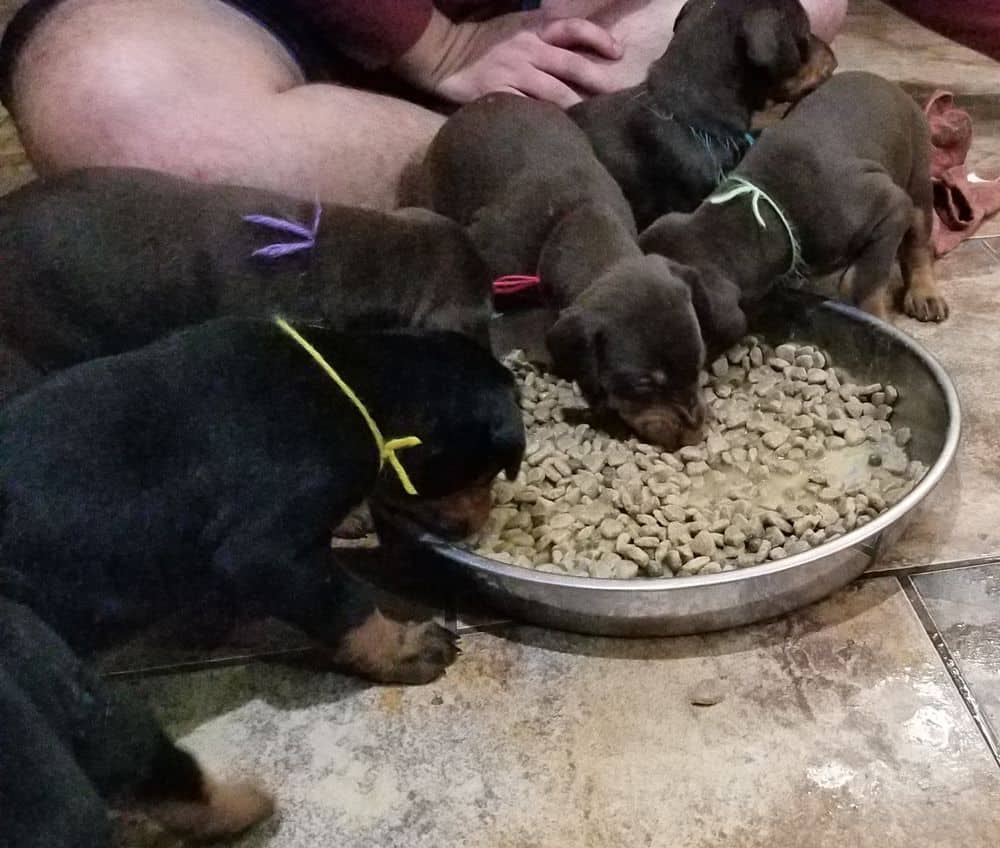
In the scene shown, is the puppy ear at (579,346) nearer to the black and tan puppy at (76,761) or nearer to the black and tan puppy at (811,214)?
the black and tan puppy at (811,214)

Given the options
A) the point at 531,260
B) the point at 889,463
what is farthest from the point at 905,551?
the point at 531,260

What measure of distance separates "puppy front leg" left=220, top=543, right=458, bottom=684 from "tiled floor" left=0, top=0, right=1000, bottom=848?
1.6 inches

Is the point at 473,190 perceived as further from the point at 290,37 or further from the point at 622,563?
the point at 622,563

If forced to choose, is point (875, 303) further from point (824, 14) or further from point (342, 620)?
point (342, 620)

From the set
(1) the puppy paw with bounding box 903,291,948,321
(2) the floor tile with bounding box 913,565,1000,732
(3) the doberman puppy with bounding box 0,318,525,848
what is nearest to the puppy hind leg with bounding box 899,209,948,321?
(1) the puppy paw with bounding box 903,291,948,321

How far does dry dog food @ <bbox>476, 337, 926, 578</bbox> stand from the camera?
1.65 meters

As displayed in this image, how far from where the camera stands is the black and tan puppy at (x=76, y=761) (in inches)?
36.4

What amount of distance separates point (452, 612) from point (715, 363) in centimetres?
86

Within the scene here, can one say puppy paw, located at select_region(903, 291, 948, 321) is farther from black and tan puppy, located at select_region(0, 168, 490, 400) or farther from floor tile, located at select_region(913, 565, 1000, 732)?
black and tan puppy, located at select_region(0, 168, 490, 400)

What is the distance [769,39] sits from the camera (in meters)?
2.35

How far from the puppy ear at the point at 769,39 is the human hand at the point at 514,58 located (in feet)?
1.27

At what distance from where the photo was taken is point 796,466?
1883 millimetres

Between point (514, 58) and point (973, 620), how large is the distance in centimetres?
170

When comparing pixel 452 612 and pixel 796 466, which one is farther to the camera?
pixel 796 466
